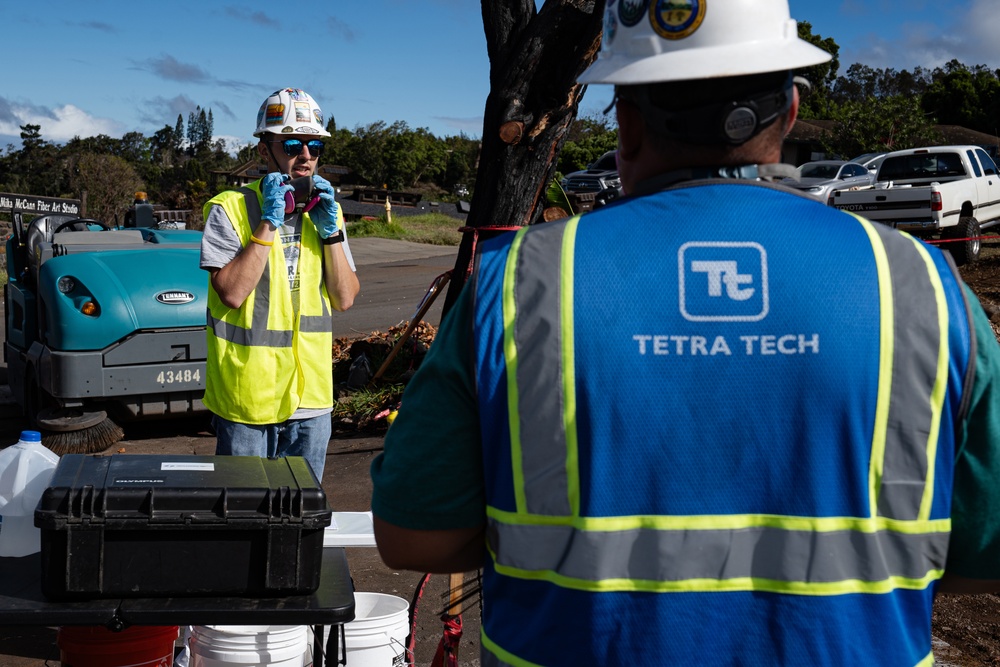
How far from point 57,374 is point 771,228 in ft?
21.8

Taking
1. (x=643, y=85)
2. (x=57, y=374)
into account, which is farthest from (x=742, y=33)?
(x=57, y=374)

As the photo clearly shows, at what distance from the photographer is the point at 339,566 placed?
2.94 meters

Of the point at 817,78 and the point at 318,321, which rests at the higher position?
the point at 817,78

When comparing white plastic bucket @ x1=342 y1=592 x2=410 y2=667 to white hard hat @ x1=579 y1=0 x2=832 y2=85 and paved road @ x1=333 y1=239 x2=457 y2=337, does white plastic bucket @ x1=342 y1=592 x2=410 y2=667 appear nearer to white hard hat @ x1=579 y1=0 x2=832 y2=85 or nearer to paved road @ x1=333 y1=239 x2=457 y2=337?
white hard hat @ x1=579 y1=0 x2=832 y2=85

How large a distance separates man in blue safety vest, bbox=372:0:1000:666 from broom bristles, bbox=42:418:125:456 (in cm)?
654

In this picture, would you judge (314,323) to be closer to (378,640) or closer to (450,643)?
(378,640)

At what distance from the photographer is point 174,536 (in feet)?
8.30

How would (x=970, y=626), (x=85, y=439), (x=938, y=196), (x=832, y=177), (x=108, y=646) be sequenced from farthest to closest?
(x=832, y=177)
(x=938, y=196)
(x=85, y=439)
(x=970, y=626)
(x=108, y=646)

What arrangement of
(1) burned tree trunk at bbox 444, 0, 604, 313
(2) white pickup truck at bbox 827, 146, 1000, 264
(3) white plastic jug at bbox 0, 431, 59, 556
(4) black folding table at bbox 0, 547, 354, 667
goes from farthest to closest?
(2) white pickup truck at bbox 827, 146, 1000, 264, (1) burned tree trunk at bbox 444, 0, 604, 313, (3) white plastic jug at bbox 0, 431, 59, 556, (4) black folding table at bbox 0, 547, 354, 667

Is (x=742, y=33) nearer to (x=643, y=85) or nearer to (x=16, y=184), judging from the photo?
(x=643, y=85)

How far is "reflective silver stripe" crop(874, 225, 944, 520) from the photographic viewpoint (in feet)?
4.90

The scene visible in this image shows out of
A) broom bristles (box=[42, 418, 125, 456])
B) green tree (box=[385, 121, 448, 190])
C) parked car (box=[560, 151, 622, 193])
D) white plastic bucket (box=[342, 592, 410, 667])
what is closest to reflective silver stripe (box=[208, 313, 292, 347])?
white plastic bucket (box=[342, 592, 410, 667])

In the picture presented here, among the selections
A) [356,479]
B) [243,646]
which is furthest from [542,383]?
[356,479]

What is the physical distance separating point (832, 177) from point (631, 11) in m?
22.1
